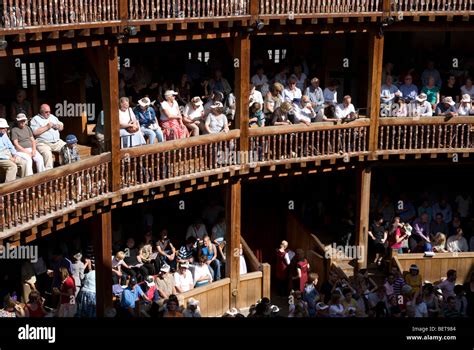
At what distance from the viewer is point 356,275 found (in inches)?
1093

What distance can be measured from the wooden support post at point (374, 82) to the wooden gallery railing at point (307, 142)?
19 cm

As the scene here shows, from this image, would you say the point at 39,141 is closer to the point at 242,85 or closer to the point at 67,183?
the point at 67,183

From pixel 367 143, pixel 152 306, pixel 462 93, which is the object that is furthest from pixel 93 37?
pixel 462 93

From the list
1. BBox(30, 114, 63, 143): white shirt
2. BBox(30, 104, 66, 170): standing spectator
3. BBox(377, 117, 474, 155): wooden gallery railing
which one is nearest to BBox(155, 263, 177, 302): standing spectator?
BBox(30, 104, 66, 170): standing spectator

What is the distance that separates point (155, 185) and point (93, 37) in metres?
3.92

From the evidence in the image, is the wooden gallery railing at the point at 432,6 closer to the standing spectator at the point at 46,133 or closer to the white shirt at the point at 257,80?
the white shirt at the point at 257,80

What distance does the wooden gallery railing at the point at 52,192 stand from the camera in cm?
2258

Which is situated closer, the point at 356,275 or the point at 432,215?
the point at 356,275

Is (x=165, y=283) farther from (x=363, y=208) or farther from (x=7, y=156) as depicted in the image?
(x=363, y=208)

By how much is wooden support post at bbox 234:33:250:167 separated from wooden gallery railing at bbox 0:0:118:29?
393 centimetres

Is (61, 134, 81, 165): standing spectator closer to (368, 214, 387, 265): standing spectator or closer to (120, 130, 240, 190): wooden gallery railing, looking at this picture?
(120, 130, 240, 190): wooden gallery railing

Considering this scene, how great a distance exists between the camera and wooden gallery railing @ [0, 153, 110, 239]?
889 inches

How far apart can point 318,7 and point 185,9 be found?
151 inches

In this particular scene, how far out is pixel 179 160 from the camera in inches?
1049
